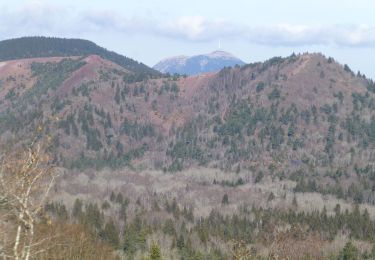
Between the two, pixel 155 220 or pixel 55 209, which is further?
pixel 155 220

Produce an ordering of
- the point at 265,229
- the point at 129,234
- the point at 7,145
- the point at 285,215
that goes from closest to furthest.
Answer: the point at 7,145 < the point at 129,234 < the point at 265,229 < the point at 285,215

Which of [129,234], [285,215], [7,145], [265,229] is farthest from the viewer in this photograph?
[285,215]

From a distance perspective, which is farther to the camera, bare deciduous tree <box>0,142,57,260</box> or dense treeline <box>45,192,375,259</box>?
dense treeline <box>45,192,375,259</box>

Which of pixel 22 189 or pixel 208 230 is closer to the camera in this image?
pixel 22 189

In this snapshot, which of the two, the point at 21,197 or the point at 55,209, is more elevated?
the point at 21,197

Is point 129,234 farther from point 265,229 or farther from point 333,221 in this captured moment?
point 333,221

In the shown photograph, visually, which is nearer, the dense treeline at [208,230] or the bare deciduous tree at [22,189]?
the bare deciduous tree at [22,189]

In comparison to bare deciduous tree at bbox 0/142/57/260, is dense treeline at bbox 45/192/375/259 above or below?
below

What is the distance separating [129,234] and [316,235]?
182 ft

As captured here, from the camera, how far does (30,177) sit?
2031 cm

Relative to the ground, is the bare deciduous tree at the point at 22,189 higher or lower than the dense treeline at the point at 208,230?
higher

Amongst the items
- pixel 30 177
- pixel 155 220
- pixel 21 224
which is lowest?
pixel 155 220

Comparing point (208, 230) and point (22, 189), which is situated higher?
point (22, 189)

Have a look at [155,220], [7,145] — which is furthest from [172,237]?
[7,145]
